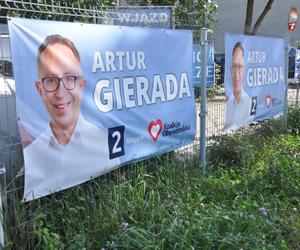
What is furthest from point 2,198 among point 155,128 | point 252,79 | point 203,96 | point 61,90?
point 252,79

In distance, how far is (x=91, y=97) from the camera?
3.94 meters

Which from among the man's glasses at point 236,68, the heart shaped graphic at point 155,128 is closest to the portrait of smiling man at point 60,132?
the heart shaped graphic at point 155,128

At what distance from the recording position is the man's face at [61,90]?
3504mm

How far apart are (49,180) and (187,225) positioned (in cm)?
114

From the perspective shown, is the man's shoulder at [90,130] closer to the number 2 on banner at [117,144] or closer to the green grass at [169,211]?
the number 2 on banner at [117,144]

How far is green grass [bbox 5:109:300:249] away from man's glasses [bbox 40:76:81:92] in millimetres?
904

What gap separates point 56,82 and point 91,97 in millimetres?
429

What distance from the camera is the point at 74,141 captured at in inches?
149

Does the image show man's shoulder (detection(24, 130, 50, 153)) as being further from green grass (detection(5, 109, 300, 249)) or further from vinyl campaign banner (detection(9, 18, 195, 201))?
green grass (detection(5, 109, 300, 249))

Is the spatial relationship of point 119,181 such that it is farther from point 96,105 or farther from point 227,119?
point 227,119

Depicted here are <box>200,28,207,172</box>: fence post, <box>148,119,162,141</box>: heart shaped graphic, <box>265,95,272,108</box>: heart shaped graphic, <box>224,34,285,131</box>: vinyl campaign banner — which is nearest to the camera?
<box>148,119,162,141</box>: heart shaped graphic

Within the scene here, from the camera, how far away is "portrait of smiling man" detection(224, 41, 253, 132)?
20.2 ft

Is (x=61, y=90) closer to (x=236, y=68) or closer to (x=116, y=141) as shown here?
(x=116, y=141)

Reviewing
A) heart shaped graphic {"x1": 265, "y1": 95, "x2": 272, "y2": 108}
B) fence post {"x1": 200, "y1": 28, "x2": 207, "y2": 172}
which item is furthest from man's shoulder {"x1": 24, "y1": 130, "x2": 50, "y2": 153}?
heart shaped graphic {"x1": 265, "y1": 95, "x2": 272, "y2": 108}
